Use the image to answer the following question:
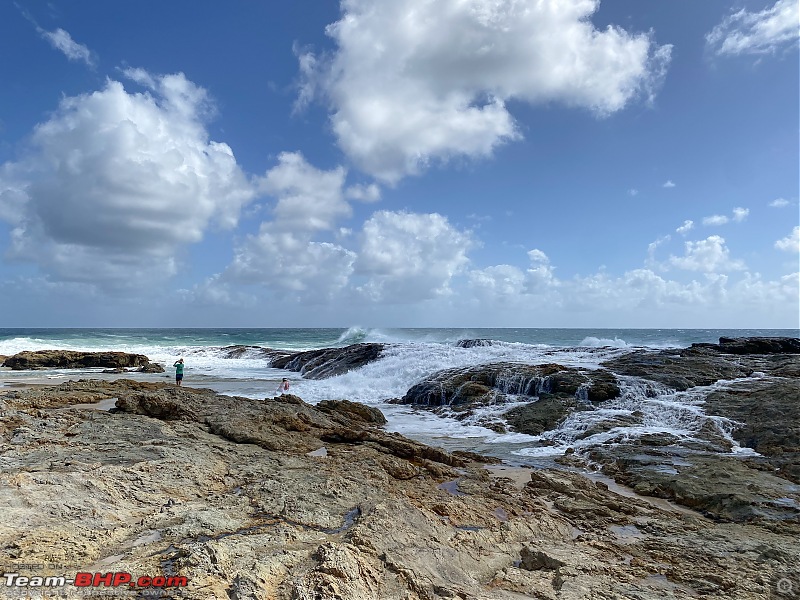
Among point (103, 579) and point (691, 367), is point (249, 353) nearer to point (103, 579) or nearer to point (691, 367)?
point (691, 367)

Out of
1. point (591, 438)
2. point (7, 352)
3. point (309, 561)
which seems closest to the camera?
point (309, 561)

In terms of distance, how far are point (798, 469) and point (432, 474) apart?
7738 millimetres

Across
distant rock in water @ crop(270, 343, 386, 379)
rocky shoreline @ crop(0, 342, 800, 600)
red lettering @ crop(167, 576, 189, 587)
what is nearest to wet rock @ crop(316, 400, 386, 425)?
rocky shoreline @ crop(0, 342, 800, 600)

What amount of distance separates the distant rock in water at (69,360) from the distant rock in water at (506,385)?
26769 mm

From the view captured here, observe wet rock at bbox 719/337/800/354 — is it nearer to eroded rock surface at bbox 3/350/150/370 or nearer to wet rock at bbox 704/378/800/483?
wet rock at bbox 704/378/800/483

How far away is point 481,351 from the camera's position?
30578mm

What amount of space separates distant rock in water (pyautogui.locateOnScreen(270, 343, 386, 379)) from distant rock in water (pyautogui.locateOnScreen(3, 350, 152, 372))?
11.6 meters

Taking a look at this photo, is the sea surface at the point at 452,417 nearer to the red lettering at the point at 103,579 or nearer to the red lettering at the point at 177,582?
the red lettering at the point at 177,582

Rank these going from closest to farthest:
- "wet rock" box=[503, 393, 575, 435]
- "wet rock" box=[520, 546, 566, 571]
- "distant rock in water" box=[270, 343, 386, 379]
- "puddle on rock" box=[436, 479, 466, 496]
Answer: "wet rock" box=[520, 546, 566, 571] → "puddle on rock" box=[436, 479, 466, 496] → "wet rock" box=[503, 393, 575, 435] → "distant rock in water" box=[270, 343, 386, 379]

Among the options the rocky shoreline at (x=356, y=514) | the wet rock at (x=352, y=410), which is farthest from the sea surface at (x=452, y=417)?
the rocky shoreline at (x=356, y=514)

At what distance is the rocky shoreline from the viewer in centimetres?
386

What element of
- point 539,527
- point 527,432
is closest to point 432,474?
point 539,527

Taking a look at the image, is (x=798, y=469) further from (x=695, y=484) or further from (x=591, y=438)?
(x=591, y=438)

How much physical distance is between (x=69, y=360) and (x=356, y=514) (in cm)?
3965
